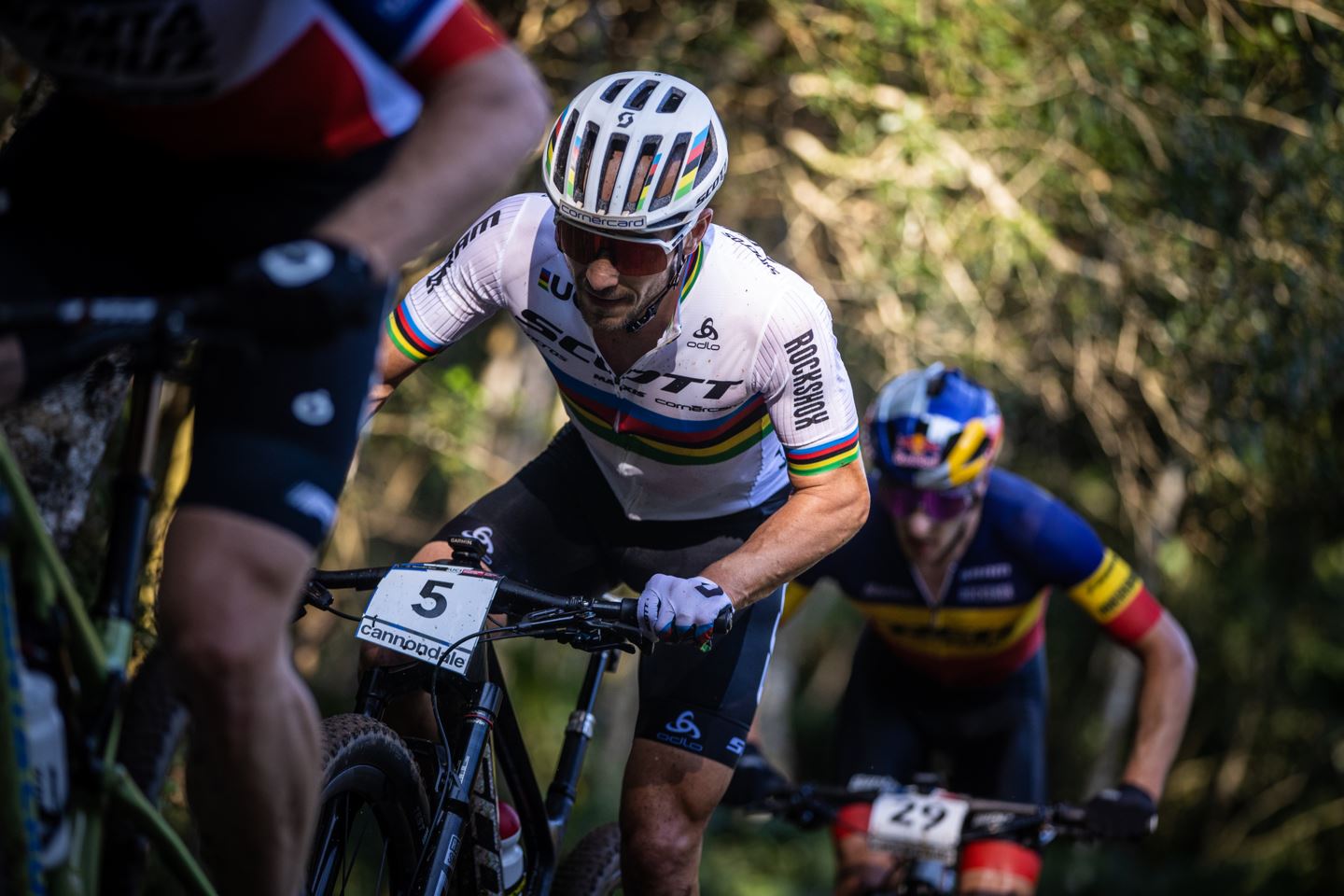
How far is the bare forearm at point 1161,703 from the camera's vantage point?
17.5ft

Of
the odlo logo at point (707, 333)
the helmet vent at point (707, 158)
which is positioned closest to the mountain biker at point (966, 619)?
the odlo logo at point (707, 333)

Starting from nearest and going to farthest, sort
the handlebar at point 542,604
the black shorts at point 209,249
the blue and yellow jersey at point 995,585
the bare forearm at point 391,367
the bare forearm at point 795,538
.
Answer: the black shorts at point 209,249
the handlebar at point 542,604
the bare forearm at point 795,538
the bare forearm at point 391,367
the blue and yellow jersey at point 995,585

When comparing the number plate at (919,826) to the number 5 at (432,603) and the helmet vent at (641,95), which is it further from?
the helmet vent at (641,95)

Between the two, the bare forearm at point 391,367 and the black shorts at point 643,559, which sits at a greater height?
the bare forearm at point 391,367

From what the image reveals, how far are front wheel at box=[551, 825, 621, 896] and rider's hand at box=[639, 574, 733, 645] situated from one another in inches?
48.3

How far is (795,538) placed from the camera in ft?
12.0

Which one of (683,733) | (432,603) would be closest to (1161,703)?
(683,733)

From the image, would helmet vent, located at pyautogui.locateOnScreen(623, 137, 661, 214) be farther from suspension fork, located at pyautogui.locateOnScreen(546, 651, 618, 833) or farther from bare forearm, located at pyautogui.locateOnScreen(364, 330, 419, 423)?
suspension fork, located at pyautogui.locateOnScreen(546, 651, 618, 833)

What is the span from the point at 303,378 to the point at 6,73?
498 cm

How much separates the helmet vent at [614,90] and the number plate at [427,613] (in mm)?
1294

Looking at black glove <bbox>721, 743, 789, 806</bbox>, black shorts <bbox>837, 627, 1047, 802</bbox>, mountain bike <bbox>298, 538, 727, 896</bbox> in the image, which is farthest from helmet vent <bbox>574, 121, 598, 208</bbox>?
black shorts <bbox>837, 627, 1047, 802</bbox>

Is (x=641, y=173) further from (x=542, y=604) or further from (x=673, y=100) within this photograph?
(x=542, y=604)

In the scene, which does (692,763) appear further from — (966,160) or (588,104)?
(966,160)

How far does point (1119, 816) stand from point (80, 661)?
364 cm
